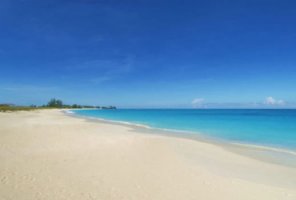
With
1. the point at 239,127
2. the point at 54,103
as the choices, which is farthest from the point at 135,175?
the point at 54,103

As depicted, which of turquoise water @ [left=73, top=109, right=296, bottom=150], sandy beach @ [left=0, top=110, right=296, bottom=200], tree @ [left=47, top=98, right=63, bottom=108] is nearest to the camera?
sandy beach @ [left=0, top=110, right=296, bottom=200]

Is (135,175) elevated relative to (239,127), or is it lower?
lower

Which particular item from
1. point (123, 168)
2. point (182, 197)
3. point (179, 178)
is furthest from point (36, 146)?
point (182, 197)

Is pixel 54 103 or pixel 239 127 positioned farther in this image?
pixel 54 103

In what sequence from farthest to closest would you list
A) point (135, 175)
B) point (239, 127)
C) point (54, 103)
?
1. point (54, 103)
2. point (239, 127)
3. point (135, 175)

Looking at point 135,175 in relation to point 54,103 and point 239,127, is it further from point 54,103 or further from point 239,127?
point 54,103

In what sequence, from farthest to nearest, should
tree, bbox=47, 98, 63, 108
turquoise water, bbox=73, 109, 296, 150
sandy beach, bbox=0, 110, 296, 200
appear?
tree, bbox=47, 98, 63, 108
turquoise water, bbox=73, 109, 296, 150
sandy beach, bbox=0, 110, 296, 200

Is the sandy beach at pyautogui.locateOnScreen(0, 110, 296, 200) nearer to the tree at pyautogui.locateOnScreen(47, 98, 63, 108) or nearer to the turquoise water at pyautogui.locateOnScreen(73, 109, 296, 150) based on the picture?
the turquoise water at pyautogui.locateOnScreen(73, 109, 296, 150)

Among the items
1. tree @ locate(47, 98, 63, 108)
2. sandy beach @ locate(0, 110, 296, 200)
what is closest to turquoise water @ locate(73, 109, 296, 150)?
sandy beach @ locate(0, 110, 296, 200)

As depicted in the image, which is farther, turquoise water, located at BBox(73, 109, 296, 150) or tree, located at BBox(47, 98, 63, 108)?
tree, located at BBox(47, 98, 63, 108)

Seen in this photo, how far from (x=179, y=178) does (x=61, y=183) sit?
2.89 meters

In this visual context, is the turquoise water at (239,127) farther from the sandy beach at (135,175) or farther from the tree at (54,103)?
the tree at (54,103)

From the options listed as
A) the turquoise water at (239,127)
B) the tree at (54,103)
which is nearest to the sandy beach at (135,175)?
the turquoise water at (239,127)

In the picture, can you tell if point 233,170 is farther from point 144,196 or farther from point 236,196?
point 144,196
